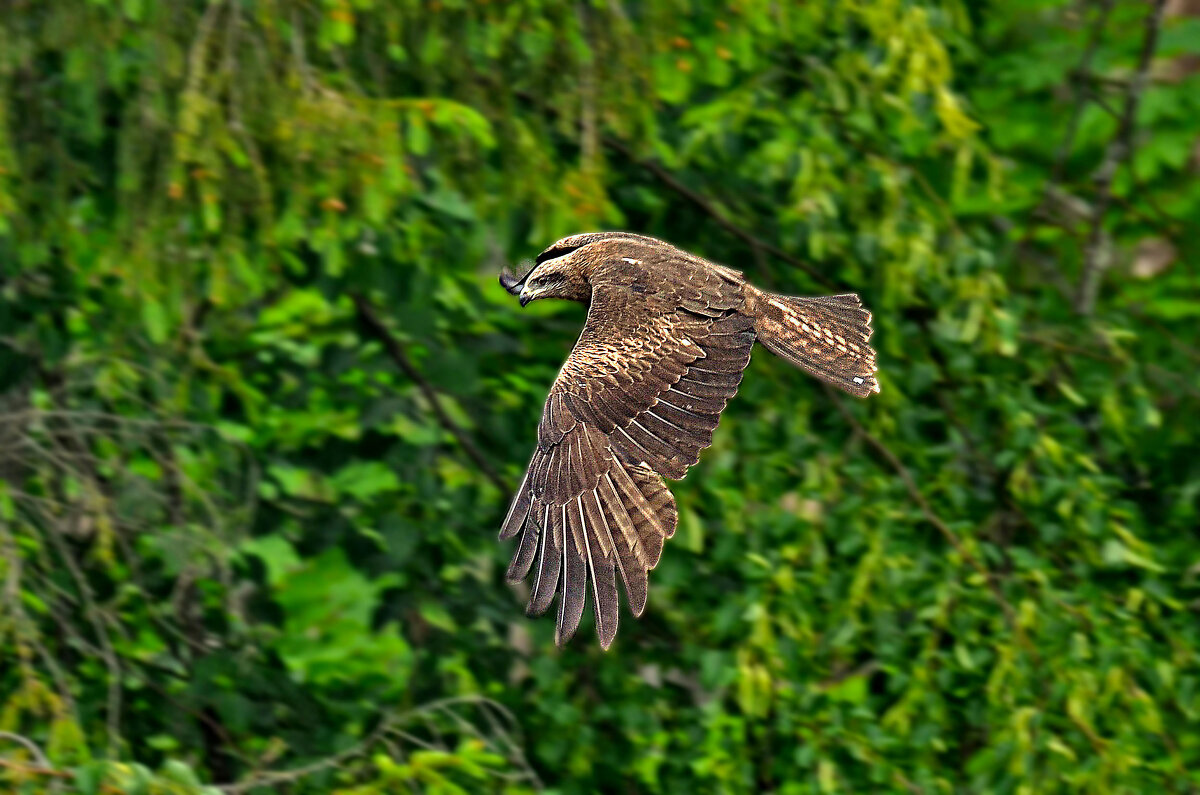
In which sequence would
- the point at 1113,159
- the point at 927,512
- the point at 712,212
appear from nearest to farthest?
the point at 712,212
the point at 927,512
the point at 1113,159

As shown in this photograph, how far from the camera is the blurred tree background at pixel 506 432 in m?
4.42

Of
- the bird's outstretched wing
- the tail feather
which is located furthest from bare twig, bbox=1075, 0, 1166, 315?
the bird's outstretched wing

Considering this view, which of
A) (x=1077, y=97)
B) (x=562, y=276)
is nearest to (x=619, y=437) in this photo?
(x=562, y=276)

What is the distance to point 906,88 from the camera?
18.0 feet

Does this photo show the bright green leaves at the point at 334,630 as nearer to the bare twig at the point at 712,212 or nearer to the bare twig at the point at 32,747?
the bare twig at the point at 32,747

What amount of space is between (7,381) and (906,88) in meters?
2.85

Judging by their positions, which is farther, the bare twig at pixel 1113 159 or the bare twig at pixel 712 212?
the bare twig at pixel 1113 159

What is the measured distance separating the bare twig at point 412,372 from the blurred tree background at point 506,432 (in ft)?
0.07

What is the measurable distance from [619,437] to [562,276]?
288 mm

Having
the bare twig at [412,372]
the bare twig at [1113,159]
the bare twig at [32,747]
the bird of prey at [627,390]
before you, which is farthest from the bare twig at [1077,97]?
the bare twig at [32,747]

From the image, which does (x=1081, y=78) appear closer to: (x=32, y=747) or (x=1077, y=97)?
(x=1077, y=97)

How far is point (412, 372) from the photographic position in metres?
5.23

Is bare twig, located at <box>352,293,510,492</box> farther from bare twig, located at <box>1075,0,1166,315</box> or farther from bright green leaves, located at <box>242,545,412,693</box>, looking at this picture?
bare twig, located at <box>1075,0,1166,315</box>

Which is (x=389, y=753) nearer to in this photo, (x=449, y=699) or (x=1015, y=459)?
(x=449, y=699)
